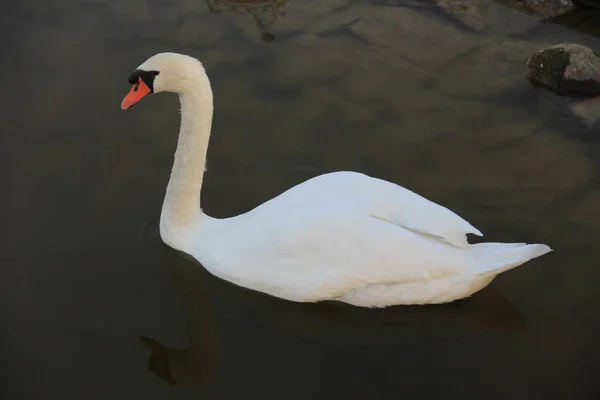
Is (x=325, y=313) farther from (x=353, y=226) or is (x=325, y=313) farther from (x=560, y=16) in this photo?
(x=560, y=16)

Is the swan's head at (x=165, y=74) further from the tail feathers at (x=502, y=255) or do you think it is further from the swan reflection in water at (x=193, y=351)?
the tail feathers at (x=502, y=255)

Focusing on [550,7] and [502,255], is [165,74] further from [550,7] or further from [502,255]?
[550,7]

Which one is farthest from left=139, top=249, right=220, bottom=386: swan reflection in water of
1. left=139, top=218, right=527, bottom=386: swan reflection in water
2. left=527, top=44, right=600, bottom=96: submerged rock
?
left=527, top=44, right=600, bottom=96: submerged rock

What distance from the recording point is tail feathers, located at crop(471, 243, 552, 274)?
4.33m

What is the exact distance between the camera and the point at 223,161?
5816 mm

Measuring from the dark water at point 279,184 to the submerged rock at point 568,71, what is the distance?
15 centimetres

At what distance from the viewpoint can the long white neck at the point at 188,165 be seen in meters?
4.55

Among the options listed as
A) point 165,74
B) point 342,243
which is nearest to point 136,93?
point 165,74

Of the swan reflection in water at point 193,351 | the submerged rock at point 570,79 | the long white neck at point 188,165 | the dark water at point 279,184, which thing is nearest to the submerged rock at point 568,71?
the submerged rock at point 570,79

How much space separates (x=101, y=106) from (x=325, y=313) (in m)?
2.92

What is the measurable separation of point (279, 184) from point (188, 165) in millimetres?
1063

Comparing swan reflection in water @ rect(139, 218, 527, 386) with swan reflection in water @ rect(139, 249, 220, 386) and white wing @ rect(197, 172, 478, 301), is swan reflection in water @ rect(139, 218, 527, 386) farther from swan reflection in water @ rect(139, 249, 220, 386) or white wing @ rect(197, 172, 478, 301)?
white wing @ rect(197, 172, 478, 301)

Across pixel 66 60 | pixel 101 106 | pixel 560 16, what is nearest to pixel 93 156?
pixel 101 106

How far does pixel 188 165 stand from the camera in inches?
187
